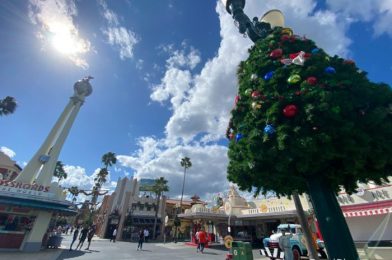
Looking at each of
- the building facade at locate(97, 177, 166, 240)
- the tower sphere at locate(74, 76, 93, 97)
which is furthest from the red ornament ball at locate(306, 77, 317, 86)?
the building facade at locate(97, 177, 166, 240)

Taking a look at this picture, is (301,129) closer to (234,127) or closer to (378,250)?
(234,127)

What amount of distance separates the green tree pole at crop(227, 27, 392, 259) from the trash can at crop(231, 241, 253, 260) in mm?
3413

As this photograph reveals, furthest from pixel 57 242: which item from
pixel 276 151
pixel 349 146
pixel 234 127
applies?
pixel 349 146

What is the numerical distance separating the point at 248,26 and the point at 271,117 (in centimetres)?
634

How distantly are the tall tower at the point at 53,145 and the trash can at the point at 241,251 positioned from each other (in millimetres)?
16607

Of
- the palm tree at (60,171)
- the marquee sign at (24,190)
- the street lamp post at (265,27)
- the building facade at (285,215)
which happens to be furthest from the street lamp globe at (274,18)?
the palm tree at (60,171)

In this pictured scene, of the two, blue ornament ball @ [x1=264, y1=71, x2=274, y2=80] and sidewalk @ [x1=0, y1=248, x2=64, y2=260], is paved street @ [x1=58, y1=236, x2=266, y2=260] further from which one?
blue ornament ball @ [x1=264, y1=71, x2=274, y2=80]

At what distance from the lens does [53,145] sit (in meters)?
20.1

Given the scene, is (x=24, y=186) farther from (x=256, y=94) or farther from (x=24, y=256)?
(x=256, y=94)

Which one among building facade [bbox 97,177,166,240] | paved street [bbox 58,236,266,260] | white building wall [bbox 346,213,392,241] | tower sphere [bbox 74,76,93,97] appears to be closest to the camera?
paved street [bbox 58,236,266,260]

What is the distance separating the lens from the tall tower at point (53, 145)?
1806 centimetres

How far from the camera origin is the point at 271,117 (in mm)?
5453

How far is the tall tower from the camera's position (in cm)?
1806

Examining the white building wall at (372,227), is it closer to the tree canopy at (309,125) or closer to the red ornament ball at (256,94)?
the tree canopy at (309,125)
